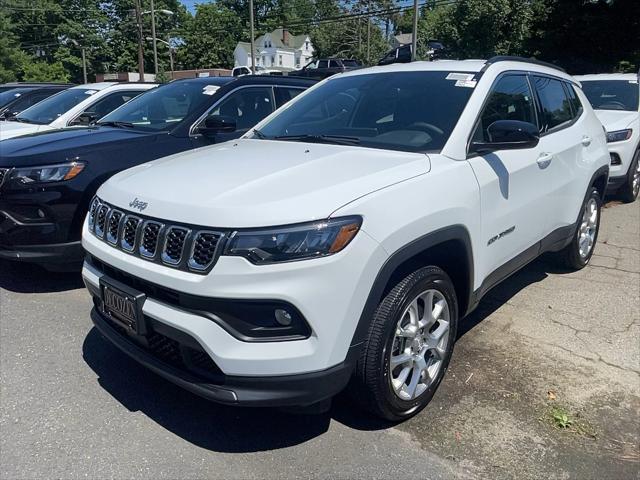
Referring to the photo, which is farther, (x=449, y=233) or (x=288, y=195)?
(x=449, y=233)

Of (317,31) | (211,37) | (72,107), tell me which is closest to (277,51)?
(211,37)

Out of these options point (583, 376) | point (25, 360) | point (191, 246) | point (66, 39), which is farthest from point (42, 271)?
point (66, 39)

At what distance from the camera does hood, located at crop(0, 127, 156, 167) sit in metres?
4.43

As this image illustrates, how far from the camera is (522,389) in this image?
3314mm

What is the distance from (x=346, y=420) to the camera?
9.84 ft

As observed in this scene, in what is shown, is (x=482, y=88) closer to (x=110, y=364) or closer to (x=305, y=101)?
(x=305, y=101)

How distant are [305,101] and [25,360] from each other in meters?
2.65

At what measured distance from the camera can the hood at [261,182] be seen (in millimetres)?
2406

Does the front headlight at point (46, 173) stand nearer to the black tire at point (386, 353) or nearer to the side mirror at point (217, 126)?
the side mirror at point (217, 126)

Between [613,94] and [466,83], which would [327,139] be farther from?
[613,94]

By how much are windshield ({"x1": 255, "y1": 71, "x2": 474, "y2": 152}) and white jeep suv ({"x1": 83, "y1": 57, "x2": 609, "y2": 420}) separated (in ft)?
0.05

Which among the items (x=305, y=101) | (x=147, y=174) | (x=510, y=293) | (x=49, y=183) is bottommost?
(x=510, y=293)

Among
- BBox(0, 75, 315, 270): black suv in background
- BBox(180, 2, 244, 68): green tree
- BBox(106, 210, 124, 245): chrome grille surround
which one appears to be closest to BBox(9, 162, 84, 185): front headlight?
BBox(0, 75, 315, 270): black suv in background

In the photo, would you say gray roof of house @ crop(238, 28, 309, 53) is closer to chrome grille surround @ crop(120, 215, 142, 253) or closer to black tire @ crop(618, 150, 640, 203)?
black tire @ crop(618, 150, 640, 203)
